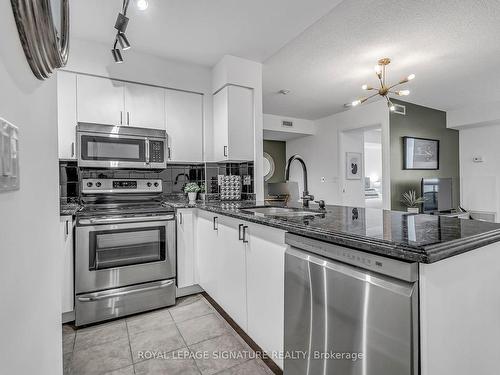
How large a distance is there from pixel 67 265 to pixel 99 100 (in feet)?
5.11

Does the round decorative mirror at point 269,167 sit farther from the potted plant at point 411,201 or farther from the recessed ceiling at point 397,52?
the potted plant at point 411,201

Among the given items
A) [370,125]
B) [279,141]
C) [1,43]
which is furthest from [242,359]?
[279,141]

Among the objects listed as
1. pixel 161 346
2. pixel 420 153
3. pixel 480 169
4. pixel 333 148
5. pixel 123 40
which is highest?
pixel 123 40

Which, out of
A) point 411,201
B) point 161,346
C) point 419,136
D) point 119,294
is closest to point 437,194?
point 411,201

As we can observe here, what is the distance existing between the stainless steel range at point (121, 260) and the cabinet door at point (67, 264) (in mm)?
51

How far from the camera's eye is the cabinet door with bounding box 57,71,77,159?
243 centimetres

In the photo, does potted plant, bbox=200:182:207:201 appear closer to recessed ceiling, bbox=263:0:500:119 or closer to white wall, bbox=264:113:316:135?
recessed ceiling, bbox=263:0:500:119

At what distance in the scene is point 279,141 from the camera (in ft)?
22.9

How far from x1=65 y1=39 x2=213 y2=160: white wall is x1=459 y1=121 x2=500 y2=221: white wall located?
570 cm

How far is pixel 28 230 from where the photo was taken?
66 cm

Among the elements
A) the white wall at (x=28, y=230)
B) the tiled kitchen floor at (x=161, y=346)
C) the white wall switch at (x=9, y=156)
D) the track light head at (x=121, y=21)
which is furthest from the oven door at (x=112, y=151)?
the white wall switch at (x=9, y=156)

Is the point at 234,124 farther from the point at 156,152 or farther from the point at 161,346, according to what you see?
the point at 161,346

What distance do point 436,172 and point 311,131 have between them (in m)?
2.68

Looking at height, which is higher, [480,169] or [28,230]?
[480,169]
